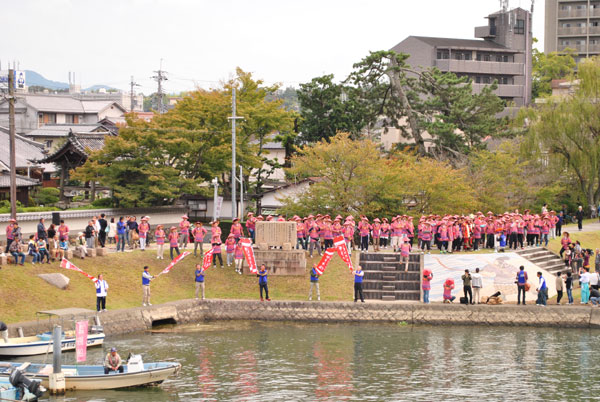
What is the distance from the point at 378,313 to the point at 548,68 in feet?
264

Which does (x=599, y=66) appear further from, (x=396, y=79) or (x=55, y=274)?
(x=55, y=274)

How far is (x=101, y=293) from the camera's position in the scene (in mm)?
32281

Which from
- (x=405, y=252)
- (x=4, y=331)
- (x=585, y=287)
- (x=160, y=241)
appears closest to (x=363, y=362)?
(x=405, y=252)

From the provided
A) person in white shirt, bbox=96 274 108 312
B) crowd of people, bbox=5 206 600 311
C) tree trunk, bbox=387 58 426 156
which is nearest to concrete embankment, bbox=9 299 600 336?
crowd of people, bbox=5 206 600 311

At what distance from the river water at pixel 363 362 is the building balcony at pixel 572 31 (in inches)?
3463

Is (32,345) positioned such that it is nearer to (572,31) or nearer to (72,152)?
(72,152)

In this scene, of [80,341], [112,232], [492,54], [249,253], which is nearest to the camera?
[80,341]

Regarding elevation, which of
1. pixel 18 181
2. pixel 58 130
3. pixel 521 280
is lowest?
pixel 521 280

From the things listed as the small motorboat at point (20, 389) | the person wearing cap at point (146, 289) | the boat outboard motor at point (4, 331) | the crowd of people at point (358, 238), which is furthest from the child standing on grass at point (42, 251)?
the small motorboat at point (20, 389)

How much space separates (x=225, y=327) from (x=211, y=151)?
18910mm

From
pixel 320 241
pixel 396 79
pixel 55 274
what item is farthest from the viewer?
pixel 396 79

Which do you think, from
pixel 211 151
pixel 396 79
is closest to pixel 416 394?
pixel 211 151

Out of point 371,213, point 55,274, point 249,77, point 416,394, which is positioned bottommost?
point 416,394

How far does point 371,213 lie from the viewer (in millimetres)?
46500
